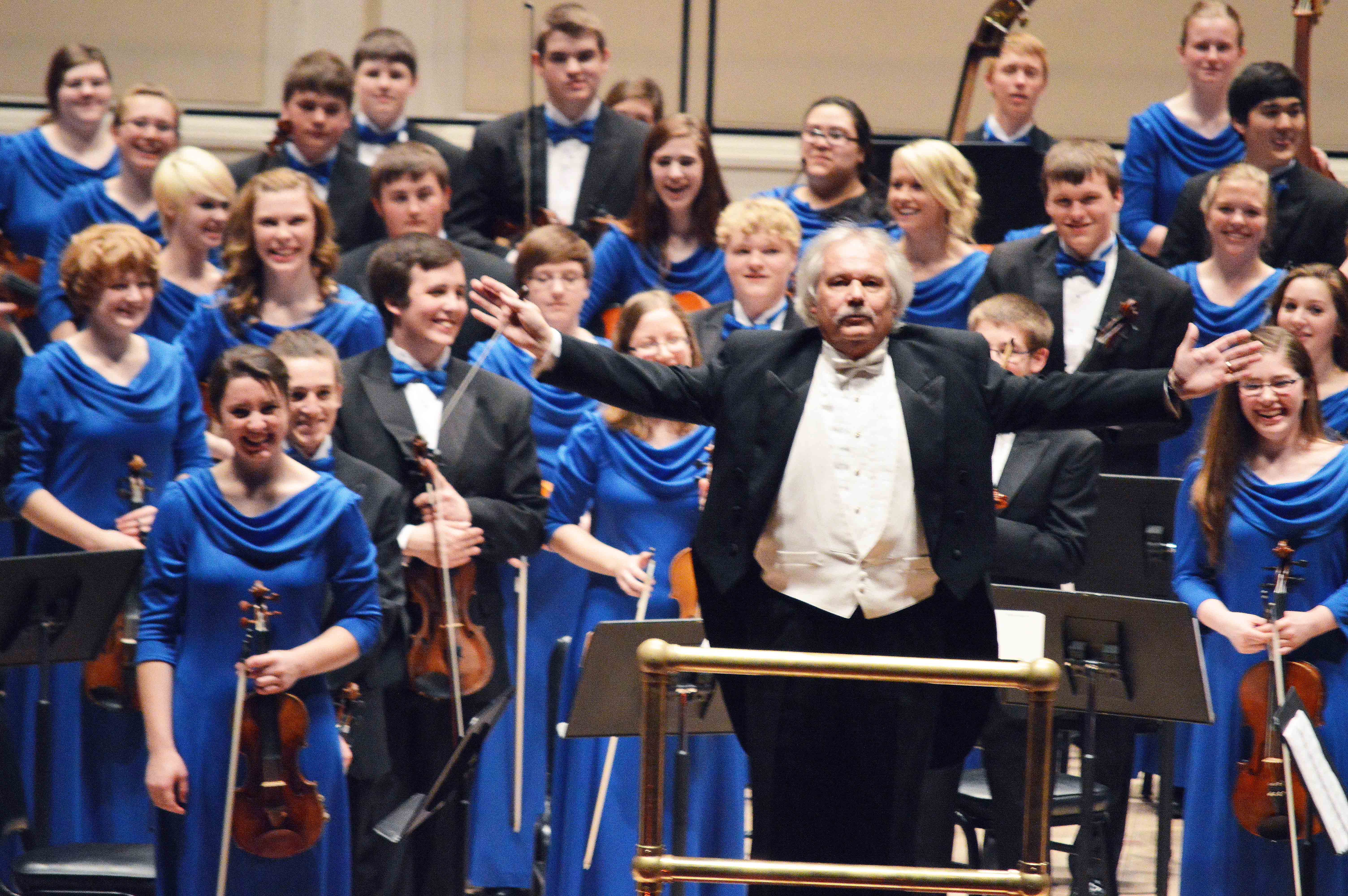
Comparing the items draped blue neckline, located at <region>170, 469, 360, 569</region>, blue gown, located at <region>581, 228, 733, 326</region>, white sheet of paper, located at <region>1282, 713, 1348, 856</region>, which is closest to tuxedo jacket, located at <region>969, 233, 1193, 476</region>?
blue gown, located at <region>581, 228, 733, 326</region>

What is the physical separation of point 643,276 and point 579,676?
61.6 inches

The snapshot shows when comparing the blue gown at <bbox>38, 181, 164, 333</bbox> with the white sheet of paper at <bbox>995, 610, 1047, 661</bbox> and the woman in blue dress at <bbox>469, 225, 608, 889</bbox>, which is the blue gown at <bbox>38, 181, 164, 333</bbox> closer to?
the woman in blue dress at <bbox>469, 225, 608, 889</bbox>

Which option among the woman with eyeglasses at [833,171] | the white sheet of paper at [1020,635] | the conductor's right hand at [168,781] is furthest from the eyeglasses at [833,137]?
the conductor's right hand at [168,781]

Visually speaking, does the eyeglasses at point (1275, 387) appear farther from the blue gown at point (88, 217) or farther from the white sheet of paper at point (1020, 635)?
the blue gown at point (88, 217)

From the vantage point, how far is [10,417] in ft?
13.4

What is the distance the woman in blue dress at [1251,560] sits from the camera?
348 centimetres

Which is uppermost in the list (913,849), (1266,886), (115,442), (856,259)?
(856,259)

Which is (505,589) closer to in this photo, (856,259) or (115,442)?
(115,442)

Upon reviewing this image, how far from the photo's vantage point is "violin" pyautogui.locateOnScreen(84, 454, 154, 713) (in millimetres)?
3750

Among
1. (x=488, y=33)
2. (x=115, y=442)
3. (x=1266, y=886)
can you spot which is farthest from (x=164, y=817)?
(x=488, y=33)

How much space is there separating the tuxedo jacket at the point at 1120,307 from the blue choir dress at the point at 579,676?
100cm

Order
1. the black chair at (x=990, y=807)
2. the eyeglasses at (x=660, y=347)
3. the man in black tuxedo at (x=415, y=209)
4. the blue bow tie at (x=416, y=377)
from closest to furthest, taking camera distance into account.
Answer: the black chair at (x=990, y=807), the eyeglasses at (x=660, y=347), the blue bow tie at (x=416, y=377), the man in black tuxedo at (x=415, y=209)

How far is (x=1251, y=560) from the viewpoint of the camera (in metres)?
3.57

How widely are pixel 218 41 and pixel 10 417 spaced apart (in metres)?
3.35
